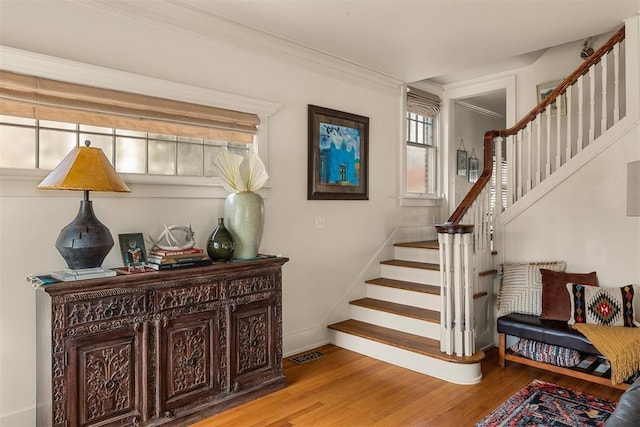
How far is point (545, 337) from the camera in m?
3.12

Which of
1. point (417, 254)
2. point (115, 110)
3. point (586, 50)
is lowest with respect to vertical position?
point (417, 254)

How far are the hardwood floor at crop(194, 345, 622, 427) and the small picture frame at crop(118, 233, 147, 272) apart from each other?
1.09 metres

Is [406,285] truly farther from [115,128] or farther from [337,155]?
[115,128]

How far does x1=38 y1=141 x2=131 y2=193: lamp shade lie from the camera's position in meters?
2.15

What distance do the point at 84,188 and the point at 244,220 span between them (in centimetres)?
108

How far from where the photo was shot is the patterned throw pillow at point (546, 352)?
10.2 feet

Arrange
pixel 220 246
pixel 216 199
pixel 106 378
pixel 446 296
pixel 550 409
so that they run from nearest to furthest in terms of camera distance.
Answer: pixel 106 378 → pixel 550 409 → pixel 220 246 → pixel 216 199 → pixel 446 296

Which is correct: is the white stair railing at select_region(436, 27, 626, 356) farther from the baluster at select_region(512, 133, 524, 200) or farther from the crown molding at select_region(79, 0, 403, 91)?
the crown molding at select_region(79, 0, 403, 91)

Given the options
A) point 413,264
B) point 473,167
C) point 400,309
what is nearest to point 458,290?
point 400,309

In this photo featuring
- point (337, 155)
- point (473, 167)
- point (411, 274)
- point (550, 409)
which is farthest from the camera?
point (473, 167)

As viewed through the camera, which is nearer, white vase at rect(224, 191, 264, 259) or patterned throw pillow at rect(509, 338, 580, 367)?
white vase at rect(224, 191, 264, 259)

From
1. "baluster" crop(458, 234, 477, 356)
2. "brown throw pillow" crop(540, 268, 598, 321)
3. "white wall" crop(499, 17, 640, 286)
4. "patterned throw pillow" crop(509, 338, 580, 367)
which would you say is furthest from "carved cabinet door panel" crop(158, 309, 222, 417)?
"white wall" crop(499, 17, 640, 286)

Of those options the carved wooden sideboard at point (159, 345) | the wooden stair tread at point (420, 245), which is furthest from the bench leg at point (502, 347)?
the carved wooden sideboard at point (159, 345)

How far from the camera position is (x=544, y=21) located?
3.27 metres
